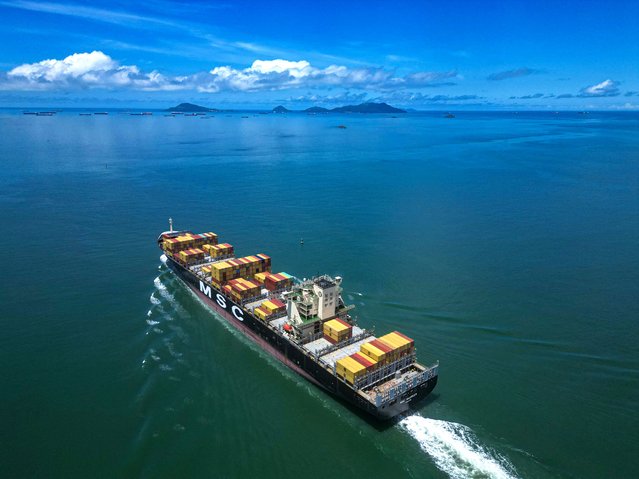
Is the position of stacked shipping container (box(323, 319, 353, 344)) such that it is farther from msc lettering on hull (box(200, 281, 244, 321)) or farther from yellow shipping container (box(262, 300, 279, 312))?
msc lettering on hull (box(200, 281, 244, 321))

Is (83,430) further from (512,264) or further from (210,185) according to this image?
(210,185)

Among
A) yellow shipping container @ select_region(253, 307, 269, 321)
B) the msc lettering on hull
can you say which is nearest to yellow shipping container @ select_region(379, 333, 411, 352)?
yellow shipping container @ select_region(253, 307, 269, 321)

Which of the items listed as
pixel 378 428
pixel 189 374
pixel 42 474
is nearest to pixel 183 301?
pixel 189 374

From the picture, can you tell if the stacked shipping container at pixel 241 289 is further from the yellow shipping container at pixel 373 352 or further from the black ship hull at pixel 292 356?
the yellow shipping container at pixel 373 352

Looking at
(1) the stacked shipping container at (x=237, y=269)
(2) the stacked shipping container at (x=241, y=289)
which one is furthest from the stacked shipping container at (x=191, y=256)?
(2) the stacked shipping container at (x=241, y=289)

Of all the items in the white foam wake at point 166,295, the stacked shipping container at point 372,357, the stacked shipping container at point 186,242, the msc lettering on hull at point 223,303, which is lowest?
the white foam wake at point 166,295

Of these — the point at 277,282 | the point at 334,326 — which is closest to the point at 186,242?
the point at 277,282

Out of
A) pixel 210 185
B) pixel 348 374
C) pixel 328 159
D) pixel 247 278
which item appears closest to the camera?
pixel 348 374
